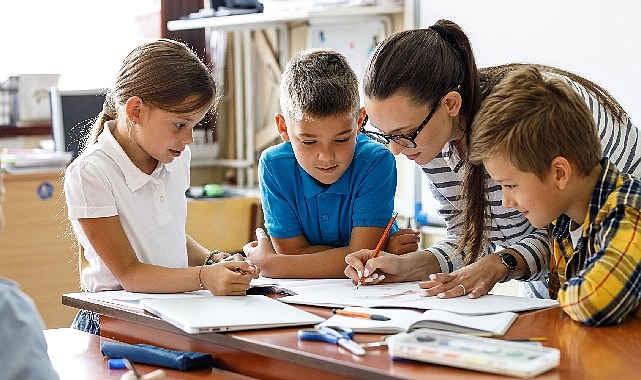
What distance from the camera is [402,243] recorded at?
2.15 m

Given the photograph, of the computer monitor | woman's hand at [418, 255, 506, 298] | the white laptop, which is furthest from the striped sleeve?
the computer monitor

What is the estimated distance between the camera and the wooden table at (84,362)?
1.67 m

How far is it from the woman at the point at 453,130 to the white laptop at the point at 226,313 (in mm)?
252

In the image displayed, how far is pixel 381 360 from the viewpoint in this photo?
4.76 ft

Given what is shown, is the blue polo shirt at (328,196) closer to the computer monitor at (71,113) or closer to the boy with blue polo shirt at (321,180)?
the boy with blue polo shirt at (321,180)

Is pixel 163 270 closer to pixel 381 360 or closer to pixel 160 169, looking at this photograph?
pixel 160 169

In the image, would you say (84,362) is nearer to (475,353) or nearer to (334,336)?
(334,336)

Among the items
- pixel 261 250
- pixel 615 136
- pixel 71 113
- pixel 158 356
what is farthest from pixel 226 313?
pixel 71 113

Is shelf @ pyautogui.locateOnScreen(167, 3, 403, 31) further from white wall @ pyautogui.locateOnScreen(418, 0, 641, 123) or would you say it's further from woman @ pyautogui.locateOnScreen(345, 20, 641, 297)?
woman @ pyautogui.locateOnScreen(345, 20, 641, 297)

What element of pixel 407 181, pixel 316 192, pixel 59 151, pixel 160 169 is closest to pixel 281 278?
pixel 316 192

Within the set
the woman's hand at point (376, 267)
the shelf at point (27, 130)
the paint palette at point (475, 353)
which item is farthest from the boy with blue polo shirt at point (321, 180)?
the shelf at point (27, 130)

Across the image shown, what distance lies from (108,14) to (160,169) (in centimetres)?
270

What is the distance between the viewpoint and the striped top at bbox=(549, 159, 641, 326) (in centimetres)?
160

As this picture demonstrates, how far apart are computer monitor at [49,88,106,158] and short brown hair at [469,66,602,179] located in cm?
278
